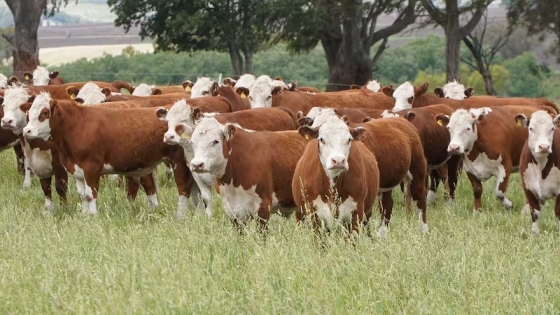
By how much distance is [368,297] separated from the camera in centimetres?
704

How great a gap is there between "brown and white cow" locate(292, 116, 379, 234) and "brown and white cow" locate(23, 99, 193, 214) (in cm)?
330

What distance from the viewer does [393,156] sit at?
1112 cm

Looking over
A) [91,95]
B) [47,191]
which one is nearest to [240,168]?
[47,191]

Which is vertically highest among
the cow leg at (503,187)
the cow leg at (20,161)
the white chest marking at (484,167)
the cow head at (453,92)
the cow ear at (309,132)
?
the cow ear at (309,132)

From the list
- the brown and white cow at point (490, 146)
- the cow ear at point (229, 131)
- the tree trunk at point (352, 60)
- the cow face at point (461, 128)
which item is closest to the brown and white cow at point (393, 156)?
the cow ear at point (229, 131)

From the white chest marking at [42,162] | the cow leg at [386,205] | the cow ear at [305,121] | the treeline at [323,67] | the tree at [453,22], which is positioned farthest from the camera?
the treeline at [323,67]

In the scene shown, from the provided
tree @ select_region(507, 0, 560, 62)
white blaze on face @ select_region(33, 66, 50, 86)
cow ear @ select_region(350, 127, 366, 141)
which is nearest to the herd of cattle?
cow ear @ select_region(350, 127, 366, 141)

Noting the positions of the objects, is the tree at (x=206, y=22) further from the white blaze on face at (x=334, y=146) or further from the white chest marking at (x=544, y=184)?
the white blaze on face at (x=334, y=146)

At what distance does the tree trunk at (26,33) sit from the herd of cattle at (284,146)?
1351cm

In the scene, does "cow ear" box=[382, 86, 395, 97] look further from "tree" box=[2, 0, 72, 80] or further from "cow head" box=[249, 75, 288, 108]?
"tree" box=[2, 0, 72, 80]

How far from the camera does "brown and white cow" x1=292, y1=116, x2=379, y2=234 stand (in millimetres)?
9211

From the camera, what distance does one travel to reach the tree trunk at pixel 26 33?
1204 inches

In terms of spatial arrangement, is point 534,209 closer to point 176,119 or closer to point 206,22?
point 176,119

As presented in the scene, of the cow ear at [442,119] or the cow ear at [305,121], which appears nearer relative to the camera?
the cow ear at [305,121]
